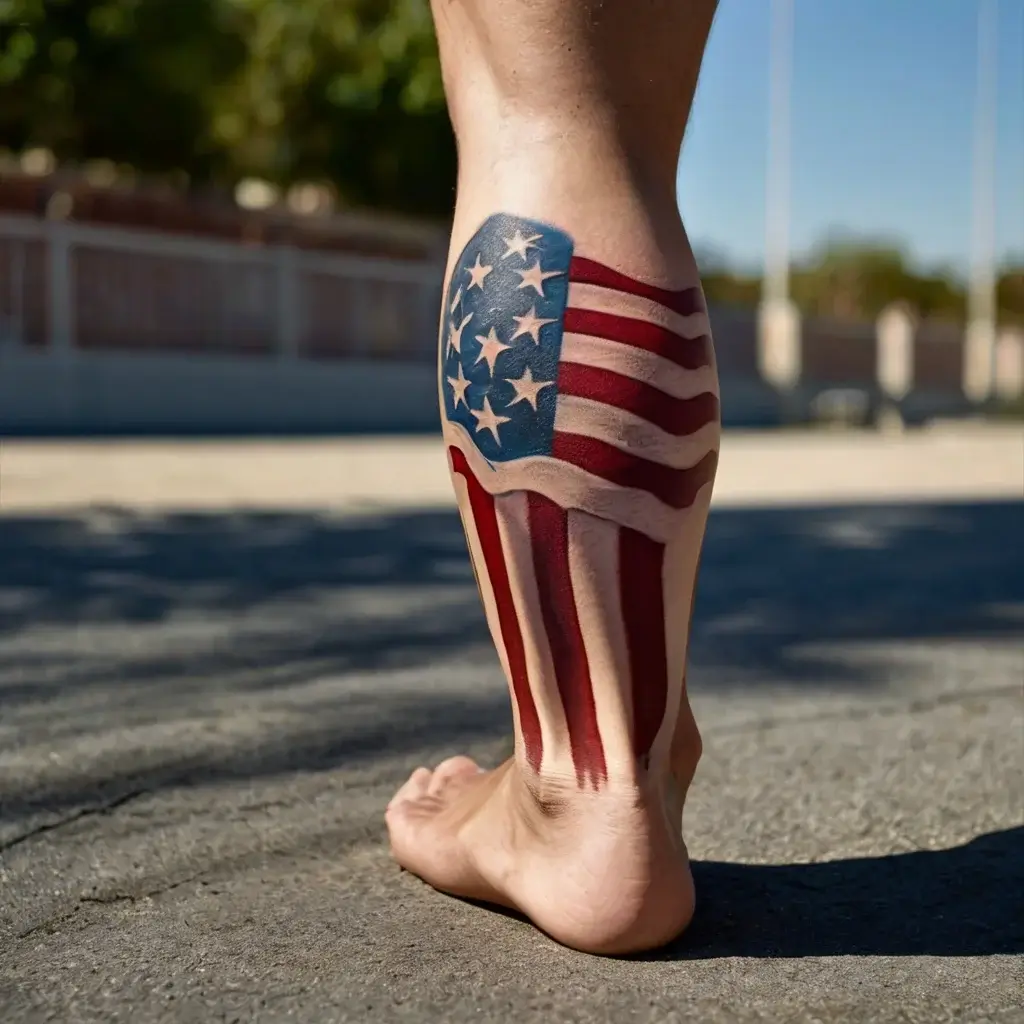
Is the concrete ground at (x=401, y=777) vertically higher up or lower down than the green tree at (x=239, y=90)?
lower down

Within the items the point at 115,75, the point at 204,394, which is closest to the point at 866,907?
the point at 204,394

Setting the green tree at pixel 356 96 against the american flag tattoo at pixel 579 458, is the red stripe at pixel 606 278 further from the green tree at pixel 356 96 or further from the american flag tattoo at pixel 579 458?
the green tree at pixel 356 96

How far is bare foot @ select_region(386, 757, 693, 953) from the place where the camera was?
44.6 inches

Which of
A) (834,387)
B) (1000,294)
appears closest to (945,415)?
(834,387)

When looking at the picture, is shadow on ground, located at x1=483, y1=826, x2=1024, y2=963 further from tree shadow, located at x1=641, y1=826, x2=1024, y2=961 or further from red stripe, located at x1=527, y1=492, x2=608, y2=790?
red stripe, located at x1=527, y1=492, x2=608, y2=790

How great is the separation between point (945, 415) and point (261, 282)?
1325cm

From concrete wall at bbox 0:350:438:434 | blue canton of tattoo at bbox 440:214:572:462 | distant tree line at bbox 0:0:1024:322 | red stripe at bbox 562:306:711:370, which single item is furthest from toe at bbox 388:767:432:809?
distant tree line at bbox 0:0:1024:322

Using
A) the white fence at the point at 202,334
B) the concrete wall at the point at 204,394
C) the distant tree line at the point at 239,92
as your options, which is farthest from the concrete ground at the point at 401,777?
the distant tree line at the point at 239,92

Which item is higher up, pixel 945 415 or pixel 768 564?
pixel 768 564

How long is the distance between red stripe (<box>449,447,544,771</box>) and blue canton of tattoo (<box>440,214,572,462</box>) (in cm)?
4

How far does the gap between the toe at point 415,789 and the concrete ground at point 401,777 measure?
0.20 ft

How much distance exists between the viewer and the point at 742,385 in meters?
19.7

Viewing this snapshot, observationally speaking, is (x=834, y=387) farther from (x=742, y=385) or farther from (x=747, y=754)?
(x=747, y=754)

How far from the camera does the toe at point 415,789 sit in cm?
145
